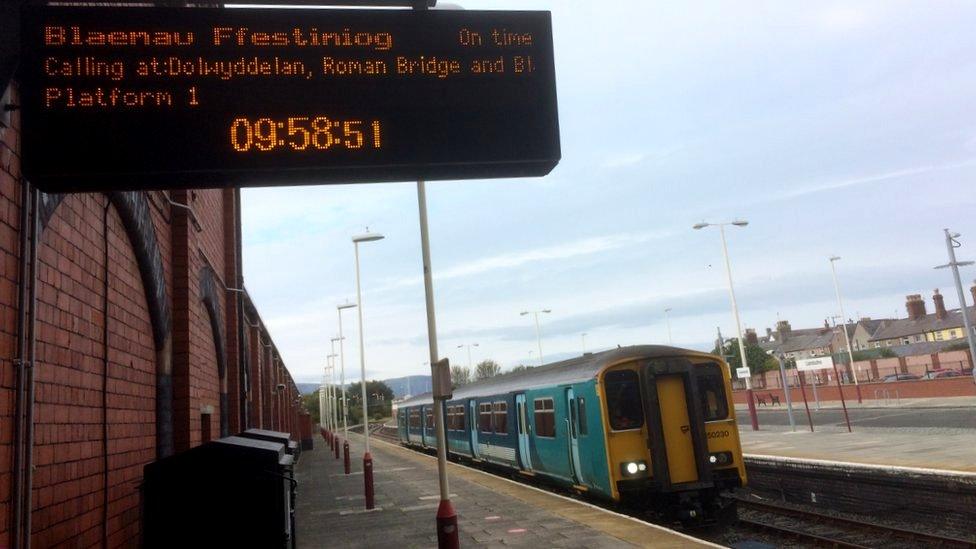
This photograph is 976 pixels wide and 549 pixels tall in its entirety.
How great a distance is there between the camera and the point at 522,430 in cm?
1845

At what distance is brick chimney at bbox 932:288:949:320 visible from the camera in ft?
263

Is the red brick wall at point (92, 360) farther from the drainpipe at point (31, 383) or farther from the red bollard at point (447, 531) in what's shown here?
the red bollard at point (447, 531)

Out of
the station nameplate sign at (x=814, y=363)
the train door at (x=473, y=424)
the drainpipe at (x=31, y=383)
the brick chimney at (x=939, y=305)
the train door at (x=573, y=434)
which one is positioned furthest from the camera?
the brick chimney at (x=939, y=305)

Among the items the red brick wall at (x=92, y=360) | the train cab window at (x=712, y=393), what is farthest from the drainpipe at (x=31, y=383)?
the train cab window at (x=712, y=393)

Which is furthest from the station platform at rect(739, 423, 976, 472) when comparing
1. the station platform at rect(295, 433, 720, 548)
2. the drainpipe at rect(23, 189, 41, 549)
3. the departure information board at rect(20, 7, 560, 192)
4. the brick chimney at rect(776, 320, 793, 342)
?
the brick chimney at rect(776, 320, 793, 342)

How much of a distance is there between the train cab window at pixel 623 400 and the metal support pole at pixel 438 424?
4.52m

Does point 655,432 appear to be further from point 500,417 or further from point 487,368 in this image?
point 487,368

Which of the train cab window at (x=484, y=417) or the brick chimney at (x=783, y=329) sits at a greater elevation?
the brick chimney at (x=783, y=329)

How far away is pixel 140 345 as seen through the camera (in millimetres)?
8672

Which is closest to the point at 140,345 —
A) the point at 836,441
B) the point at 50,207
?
the point at 50,207

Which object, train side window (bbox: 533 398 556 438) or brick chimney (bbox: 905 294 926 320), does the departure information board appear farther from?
brick chimney (bbox: 905 294 926 320)

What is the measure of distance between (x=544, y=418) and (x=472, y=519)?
4319 millimetres

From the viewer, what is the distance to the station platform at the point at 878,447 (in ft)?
50.9

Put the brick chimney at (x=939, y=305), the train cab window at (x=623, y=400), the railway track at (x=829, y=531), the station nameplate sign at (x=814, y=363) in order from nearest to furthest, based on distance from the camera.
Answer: the railway track at (x=829, y=531) < the train cab window at (x=623, y=400) < the station nameplate sign at (x=814, y=363) < the brick chimney at (x=939, y=305)
